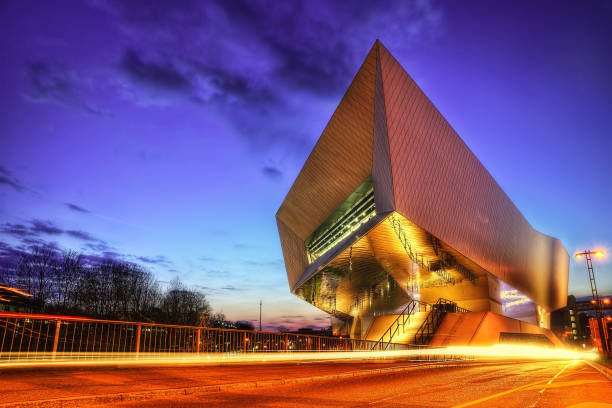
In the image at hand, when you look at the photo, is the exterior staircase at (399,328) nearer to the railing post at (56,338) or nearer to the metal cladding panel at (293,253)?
the metal cladding panel at (293,253)

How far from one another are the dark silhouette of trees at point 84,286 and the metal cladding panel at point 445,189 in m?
24.4

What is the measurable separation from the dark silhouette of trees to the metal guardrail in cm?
2634

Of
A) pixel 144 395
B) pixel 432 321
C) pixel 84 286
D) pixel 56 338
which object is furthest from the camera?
pixel 84 286

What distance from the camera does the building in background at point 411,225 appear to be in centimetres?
2267

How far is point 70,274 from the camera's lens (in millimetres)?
42406

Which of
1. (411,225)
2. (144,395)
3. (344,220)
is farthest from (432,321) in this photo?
(144,395)

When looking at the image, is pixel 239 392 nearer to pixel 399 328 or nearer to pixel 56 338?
pixel 56 338

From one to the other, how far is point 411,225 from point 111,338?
17378 mm

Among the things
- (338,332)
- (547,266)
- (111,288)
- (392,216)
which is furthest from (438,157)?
(338,332)

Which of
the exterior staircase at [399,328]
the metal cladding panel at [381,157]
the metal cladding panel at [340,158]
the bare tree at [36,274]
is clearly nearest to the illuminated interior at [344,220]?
the metal cladding panel at [340,158]

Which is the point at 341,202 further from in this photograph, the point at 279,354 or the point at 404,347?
the point at 279,354

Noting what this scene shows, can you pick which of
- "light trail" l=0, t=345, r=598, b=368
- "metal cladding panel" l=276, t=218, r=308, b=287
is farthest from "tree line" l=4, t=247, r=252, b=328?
"light trail" l=0, t=345, r=598, b=368

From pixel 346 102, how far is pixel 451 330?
1562 cm

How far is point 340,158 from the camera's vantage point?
29.9 m
